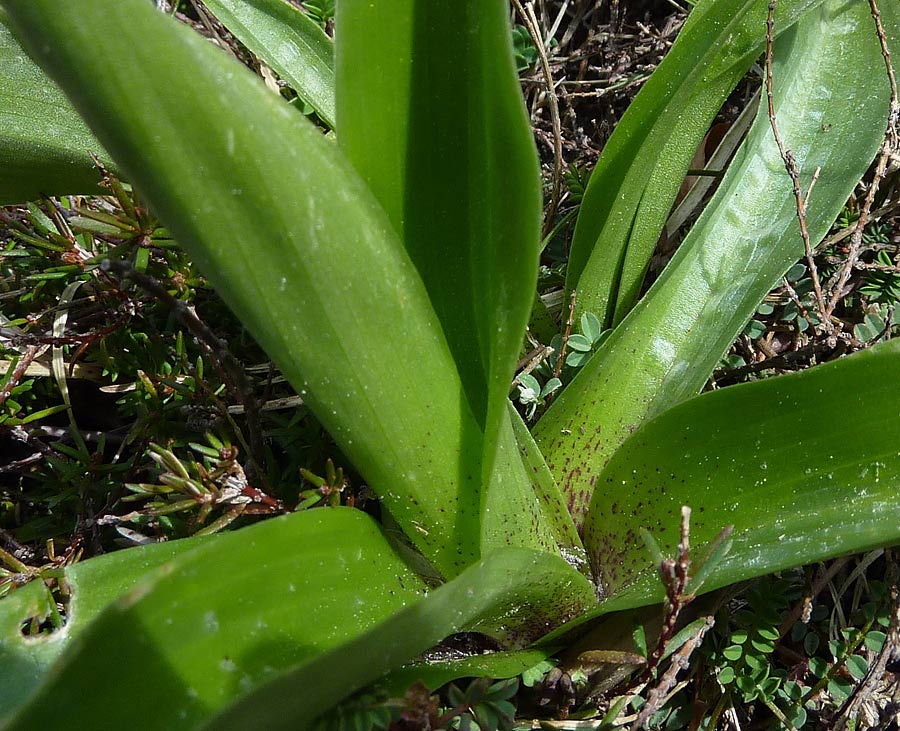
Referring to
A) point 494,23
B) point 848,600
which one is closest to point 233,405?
point 494,23

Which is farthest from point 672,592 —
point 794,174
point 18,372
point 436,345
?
point 18,372

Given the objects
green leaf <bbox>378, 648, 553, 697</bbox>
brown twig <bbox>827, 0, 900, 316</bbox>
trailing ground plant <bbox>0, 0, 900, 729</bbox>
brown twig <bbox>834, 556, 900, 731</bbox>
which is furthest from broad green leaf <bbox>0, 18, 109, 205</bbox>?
brown twig <bbox>834, 556, 900, 731</bbox>

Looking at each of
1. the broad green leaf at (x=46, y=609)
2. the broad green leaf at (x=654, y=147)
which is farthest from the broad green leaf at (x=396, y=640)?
the broad green leaf at (x=654, y=147)

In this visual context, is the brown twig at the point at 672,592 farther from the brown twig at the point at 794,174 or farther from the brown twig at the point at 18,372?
the brown twig at the point at 18,372

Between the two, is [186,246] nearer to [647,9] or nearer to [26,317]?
[26,317]

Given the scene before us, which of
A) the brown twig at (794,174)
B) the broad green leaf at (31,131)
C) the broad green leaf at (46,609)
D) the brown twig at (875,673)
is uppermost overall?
the broad green leaf at (31,131)

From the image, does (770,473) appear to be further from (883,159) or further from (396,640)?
(883,159)
